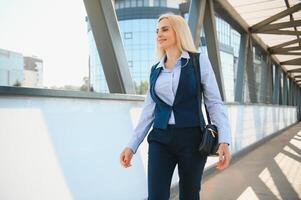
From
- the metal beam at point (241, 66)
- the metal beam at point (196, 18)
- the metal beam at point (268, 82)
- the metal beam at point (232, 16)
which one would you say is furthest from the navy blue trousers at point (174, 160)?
the metal beam at point (268, 82)

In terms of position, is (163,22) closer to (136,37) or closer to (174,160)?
(174,160)

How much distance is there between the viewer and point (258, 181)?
458cm

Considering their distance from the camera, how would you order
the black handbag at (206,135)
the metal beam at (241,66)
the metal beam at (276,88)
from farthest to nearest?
the metal beam at (276,88)
the metal beam at (241,66)
the black handbag at (206,135)

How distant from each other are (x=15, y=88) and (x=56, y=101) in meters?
0.41

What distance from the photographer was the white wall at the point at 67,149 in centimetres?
196

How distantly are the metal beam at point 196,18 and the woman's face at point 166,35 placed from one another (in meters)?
4.06

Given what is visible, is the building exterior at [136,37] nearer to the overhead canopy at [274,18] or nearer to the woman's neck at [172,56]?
the woman's neck at [172,56]

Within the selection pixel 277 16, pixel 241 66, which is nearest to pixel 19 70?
pixel 241 66

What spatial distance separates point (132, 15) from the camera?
11.9 feet

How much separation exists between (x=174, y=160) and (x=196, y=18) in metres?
4.49

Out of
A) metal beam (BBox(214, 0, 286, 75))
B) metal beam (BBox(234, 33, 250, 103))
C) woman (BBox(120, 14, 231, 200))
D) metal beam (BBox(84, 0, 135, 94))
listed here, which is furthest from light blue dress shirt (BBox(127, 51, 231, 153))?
metal beam (BBox(234, 33, 250, 103))

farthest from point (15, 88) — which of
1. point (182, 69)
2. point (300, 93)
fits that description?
point (300, 93)

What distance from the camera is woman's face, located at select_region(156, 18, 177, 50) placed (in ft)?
6.17

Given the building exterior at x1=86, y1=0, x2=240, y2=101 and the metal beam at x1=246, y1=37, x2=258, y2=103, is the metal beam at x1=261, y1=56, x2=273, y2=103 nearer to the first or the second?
the metal beam at x1=246, y1=37, x2=258, y2=103
